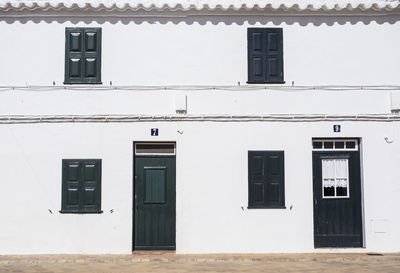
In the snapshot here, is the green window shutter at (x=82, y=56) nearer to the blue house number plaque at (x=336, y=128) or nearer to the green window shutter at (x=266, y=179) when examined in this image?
the green window shutter at (x=266, y=179)

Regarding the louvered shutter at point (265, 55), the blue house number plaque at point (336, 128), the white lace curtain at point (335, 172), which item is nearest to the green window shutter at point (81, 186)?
the louvered shutter at point (265, 55)

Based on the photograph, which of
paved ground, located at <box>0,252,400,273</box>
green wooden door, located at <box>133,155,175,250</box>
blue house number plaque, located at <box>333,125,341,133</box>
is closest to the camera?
paved ground, located at <box>0,252,400,273</box>

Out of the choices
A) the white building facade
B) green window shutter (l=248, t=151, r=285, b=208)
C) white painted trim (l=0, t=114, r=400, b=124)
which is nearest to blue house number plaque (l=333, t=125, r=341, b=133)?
the white building facade

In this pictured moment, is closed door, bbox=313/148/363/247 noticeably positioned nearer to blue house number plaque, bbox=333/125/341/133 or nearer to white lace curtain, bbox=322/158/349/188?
white lace curtain, bbox=322/158/349/188

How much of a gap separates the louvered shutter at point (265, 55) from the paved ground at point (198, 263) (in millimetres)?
4527

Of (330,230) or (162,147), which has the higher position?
(162,147)

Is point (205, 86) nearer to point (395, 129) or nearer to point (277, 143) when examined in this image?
point (277, 143)

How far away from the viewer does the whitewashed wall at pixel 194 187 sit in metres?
14.1

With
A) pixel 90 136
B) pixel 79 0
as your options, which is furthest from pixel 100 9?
pixel 90 136

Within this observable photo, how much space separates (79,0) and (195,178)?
5412mm

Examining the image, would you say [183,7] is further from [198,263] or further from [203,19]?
[198,263]

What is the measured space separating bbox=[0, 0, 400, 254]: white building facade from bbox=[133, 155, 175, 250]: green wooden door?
4 centimetres

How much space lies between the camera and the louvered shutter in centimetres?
1459

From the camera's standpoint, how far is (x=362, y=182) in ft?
47.7
